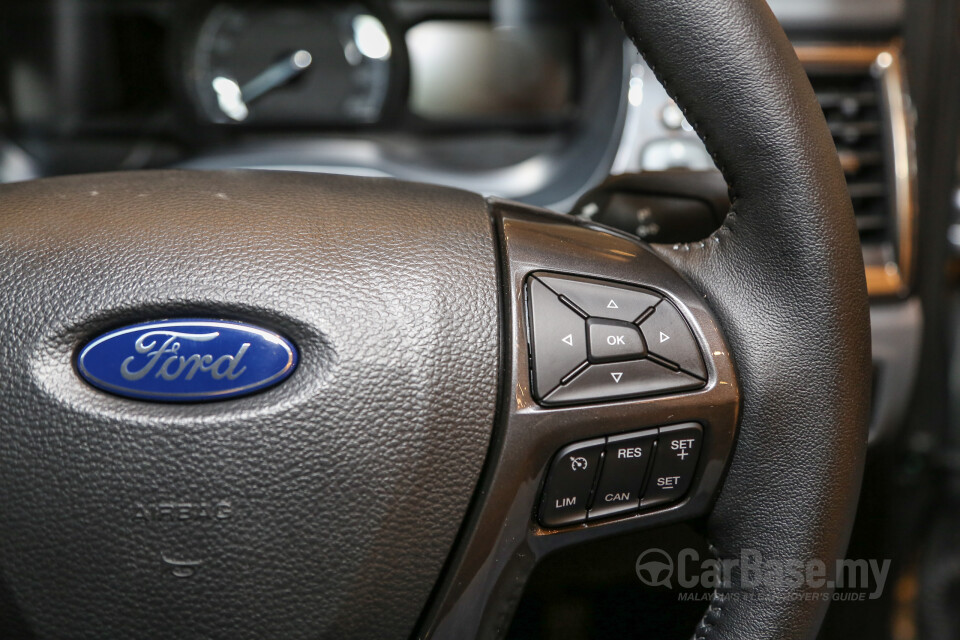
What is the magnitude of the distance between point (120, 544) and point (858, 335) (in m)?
0.41

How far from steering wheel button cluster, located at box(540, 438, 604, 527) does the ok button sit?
5 centimetres

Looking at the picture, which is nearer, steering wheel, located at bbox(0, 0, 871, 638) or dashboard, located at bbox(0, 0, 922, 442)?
steering wheel, located at bbox(0, 0, 871, 638)

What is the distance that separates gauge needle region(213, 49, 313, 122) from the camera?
159 cm

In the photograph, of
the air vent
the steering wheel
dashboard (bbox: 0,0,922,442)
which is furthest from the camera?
dashboard (bbox: 0,0,922,442)

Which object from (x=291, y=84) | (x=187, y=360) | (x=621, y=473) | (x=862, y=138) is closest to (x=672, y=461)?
(x=621, y=473)

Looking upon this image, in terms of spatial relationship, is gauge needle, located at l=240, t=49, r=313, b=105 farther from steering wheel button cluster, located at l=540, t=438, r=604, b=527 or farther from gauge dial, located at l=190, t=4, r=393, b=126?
A: steering wheel button cluster, located at l=540, t=438, r=604, b=527

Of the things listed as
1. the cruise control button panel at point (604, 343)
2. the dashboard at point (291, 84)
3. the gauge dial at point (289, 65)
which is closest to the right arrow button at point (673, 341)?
the cruise control button panel at point (604, 343)

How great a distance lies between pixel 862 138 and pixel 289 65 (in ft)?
3.40

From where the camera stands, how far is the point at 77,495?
42cm

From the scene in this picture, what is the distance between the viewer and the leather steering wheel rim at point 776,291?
0.45 metres

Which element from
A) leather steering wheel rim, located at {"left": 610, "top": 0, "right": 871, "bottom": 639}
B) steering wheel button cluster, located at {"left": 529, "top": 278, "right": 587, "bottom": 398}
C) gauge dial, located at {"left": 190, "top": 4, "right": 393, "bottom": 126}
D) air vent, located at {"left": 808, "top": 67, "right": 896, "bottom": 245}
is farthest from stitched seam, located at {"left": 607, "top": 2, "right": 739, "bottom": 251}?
gauge dial, located at {"left": 190, "top": 4, "right": 393, "bottom": 126}

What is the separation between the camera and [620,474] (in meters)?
0.45

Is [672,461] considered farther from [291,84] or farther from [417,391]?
[291,84]

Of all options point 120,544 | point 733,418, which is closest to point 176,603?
point 120,544
